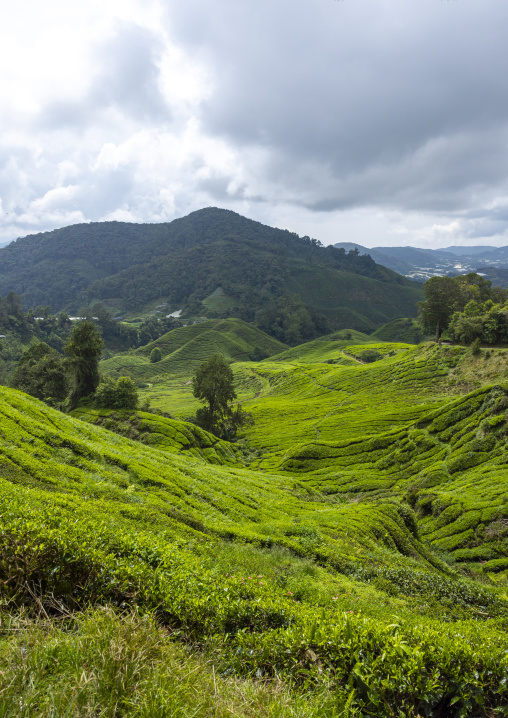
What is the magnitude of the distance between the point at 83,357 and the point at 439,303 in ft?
305

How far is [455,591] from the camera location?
46.1ft

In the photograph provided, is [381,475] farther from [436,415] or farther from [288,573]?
[288,573]

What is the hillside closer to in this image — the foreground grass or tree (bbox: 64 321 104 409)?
the foreground grass

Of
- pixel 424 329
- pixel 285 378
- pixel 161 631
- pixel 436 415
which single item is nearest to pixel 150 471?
pixel 161 631

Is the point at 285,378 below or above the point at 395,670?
below

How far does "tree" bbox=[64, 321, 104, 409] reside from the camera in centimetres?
5622

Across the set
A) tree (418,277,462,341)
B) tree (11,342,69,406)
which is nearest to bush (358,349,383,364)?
tree (418,277,462,341)

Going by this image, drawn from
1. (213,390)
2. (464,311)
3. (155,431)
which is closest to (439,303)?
(464,311)

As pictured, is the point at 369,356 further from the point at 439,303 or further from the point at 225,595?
the point at 225,595

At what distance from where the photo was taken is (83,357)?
56531 millimetres

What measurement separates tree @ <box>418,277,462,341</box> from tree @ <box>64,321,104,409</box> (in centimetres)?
8638

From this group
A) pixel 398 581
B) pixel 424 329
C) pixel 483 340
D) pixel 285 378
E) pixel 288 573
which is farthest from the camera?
pixel 285 378

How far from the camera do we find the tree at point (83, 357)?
56.2 metres

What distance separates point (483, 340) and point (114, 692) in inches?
3627
